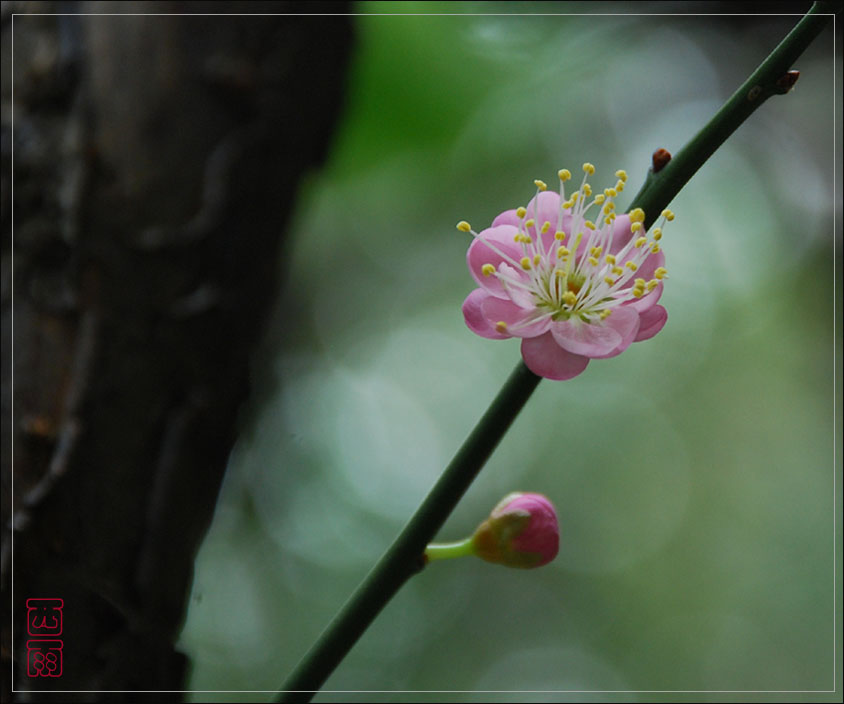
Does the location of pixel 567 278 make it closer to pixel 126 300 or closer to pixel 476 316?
pixel 476 316

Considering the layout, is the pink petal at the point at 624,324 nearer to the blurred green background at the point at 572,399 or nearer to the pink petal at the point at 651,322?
the pink petal at the point at 651,322

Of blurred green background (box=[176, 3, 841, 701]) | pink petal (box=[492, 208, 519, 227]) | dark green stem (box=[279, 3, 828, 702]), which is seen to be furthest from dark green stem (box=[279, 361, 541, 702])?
blurred green background (box=[176, 3, 841, 701])

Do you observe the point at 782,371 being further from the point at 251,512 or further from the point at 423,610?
the point at 251,512

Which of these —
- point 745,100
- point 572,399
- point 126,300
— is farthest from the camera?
point 572,399

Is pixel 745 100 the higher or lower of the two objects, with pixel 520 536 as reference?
higher

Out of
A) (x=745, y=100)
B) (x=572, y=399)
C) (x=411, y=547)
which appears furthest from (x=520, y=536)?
(x=572, y=399)

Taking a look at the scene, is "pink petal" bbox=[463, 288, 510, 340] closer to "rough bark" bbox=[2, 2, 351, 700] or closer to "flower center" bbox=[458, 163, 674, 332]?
"flower center" bbox=[458, 163, 674, 332]

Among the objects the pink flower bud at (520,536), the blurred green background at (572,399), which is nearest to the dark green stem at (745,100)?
the pink flower bud at (520,536)

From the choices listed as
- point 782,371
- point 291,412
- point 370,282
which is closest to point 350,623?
point 291,412
